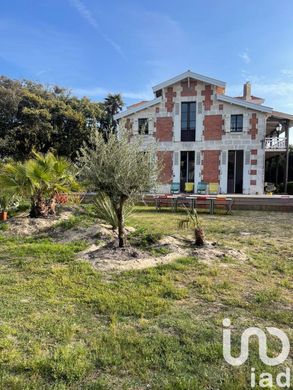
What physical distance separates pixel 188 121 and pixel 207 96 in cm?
201

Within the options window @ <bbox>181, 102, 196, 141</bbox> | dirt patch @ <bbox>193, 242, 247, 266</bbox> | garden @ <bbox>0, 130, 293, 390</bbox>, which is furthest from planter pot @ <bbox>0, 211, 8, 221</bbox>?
window @ <bbox>181, 102, 196, 141</bbox>

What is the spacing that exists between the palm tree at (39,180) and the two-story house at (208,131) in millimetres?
11133

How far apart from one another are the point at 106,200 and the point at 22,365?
435 cm

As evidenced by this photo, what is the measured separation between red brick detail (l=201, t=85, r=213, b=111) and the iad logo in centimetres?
1990

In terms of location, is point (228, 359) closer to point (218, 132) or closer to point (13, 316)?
point (13, 316)

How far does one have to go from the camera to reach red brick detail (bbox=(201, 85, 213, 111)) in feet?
71.2

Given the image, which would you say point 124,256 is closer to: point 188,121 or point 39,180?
point 39,180

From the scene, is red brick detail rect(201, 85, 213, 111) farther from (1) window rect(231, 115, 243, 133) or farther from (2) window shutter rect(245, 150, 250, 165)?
(2) window shutter rect(245, 150, 250, 165)

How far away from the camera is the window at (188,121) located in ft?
73.1

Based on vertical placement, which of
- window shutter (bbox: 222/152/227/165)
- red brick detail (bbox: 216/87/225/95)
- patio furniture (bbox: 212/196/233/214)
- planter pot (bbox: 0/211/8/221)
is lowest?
planter pot (bbox: 0/211/8/221)

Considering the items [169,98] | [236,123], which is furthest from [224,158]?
[169,98]

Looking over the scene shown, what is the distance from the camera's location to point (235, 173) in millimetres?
21625

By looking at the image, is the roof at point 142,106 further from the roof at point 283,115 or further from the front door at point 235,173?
the roof at point 283,115

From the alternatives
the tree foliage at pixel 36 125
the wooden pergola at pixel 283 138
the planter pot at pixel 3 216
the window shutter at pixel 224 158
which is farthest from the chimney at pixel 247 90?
the planter pot at pixel 3 216
